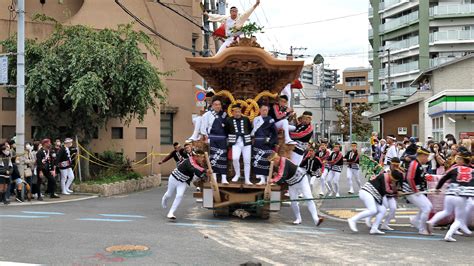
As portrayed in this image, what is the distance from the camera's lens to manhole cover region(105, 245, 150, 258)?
7930 mm

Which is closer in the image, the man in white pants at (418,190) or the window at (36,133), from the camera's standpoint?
the man in white pants at (418,190)

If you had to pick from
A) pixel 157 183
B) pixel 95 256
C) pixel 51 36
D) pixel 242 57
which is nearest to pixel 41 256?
pixel 95 256

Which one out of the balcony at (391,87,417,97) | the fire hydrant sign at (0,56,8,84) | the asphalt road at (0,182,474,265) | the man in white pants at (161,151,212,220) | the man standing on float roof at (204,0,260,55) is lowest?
the asphalt road at (0,182,474,265)

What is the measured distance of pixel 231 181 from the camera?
11695 millimetres

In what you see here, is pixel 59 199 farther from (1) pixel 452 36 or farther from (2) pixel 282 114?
(1) pixel 452 36

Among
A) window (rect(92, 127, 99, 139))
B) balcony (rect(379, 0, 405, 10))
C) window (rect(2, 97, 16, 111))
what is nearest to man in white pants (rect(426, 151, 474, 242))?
window (rect(92, 127, 99, 139))

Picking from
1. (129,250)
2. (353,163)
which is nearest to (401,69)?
(353,163)

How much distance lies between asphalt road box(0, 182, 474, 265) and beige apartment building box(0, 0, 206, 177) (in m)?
9.01

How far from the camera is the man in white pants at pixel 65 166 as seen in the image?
1639 cm

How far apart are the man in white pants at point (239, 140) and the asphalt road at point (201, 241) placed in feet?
3.83

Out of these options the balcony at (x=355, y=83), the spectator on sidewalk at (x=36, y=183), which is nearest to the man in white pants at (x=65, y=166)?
the spectator on sidewalk at (x=36, y=183)

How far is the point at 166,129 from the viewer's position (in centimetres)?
2514

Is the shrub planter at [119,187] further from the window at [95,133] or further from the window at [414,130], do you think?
the window at [414,130]

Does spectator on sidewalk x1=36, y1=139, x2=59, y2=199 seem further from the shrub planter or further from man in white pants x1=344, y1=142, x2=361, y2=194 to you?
man in white pants x1=344, y1=142, x2=361, y2=194
